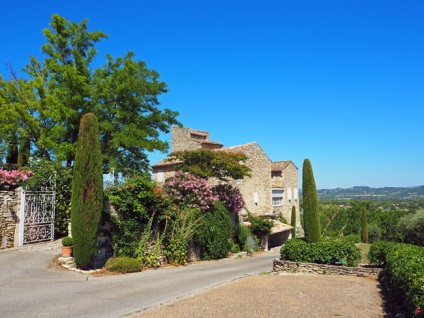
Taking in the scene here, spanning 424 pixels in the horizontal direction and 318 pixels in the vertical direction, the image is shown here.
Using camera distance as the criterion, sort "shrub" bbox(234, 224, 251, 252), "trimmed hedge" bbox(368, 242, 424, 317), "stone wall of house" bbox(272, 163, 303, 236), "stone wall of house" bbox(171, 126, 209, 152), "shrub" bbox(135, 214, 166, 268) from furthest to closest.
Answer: "stone wall of house" bbox(272, 163, 303, 236)
"stone wall of house" bbox(171, 126, 209, 152)
"shrub" bbox(234, 224, 251, 252)
"shrub" bbox(135, 214, 166, 268)
"trimmed hedge" bbox(368, 242, 424, 317)

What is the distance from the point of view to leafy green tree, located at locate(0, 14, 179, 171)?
18.4 m

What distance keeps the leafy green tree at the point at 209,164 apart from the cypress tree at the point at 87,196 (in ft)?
24.1

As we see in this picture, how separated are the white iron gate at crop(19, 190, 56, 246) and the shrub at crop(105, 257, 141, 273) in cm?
465

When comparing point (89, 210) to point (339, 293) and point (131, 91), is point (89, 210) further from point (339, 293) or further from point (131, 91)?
point (131, 91)

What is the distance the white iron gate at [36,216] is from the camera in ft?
44.4

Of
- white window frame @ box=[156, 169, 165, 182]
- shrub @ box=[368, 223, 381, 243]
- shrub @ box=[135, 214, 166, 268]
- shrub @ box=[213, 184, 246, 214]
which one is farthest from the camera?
shrub @ box=[368, 223, 381, 243]

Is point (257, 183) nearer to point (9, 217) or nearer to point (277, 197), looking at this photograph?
point (277, 197)

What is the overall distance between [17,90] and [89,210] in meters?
14.5

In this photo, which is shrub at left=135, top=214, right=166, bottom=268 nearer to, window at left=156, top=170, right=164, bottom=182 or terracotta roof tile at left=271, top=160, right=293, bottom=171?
window at left=156, top=170, right=164, bottom=182

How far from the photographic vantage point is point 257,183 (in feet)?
99.5

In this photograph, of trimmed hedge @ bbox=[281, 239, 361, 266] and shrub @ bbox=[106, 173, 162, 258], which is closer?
trimmed hedge @ bbox=[281, 239, 361, 266]

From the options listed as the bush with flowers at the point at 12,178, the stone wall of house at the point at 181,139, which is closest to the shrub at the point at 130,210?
the bush with flowers at the point at 12,178

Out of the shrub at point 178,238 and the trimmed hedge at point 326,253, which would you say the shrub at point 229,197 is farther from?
the trimmed hedge at point 326,253

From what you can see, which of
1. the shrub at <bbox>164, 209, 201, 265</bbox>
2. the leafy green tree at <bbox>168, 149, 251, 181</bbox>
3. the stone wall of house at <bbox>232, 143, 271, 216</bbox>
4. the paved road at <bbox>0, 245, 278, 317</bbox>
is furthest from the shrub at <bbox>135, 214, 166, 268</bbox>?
the stone wall of house at <bbox>232, 143, 271, 216</bbox>
